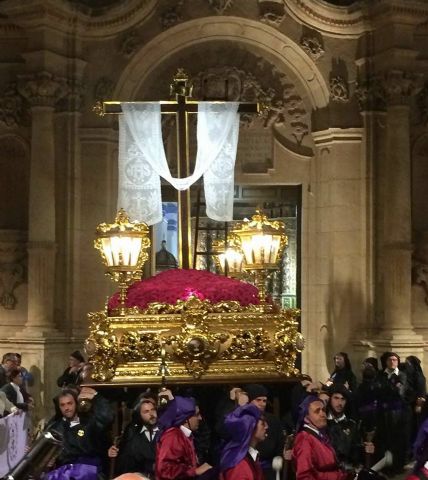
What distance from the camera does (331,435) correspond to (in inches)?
384

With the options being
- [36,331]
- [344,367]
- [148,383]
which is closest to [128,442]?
[148,383]

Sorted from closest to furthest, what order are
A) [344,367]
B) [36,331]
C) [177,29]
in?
[344,367] < [36,331] < [177,29]

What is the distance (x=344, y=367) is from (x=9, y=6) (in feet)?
25.0

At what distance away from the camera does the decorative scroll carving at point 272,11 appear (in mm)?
17844

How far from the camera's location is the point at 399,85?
1702cm

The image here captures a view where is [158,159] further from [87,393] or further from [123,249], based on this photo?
[87,393]

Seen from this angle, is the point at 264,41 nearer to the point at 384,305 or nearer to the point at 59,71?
the point at 59,71

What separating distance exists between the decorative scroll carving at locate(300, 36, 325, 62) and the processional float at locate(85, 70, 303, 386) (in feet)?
22.3

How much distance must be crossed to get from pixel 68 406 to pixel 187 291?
3015mm

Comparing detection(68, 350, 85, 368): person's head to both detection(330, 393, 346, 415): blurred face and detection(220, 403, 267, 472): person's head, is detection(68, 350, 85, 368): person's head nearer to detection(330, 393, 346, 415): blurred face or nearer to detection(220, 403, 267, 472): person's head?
detection(330, 393, 346, 415): blurred face

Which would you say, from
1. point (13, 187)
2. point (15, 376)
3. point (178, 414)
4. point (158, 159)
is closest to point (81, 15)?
point (13, 187)

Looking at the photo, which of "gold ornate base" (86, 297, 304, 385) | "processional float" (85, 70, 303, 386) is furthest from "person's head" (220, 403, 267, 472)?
"gold ornate base" (86, 297, 304, 385)

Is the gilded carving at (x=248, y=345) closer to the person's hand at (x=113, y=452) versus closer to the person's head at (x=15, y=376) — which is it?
the person's hand at (x=113, y=452)

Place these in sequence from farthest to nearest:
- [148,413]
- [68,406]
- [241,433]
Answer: [148,413], [68,406], [241,433]
